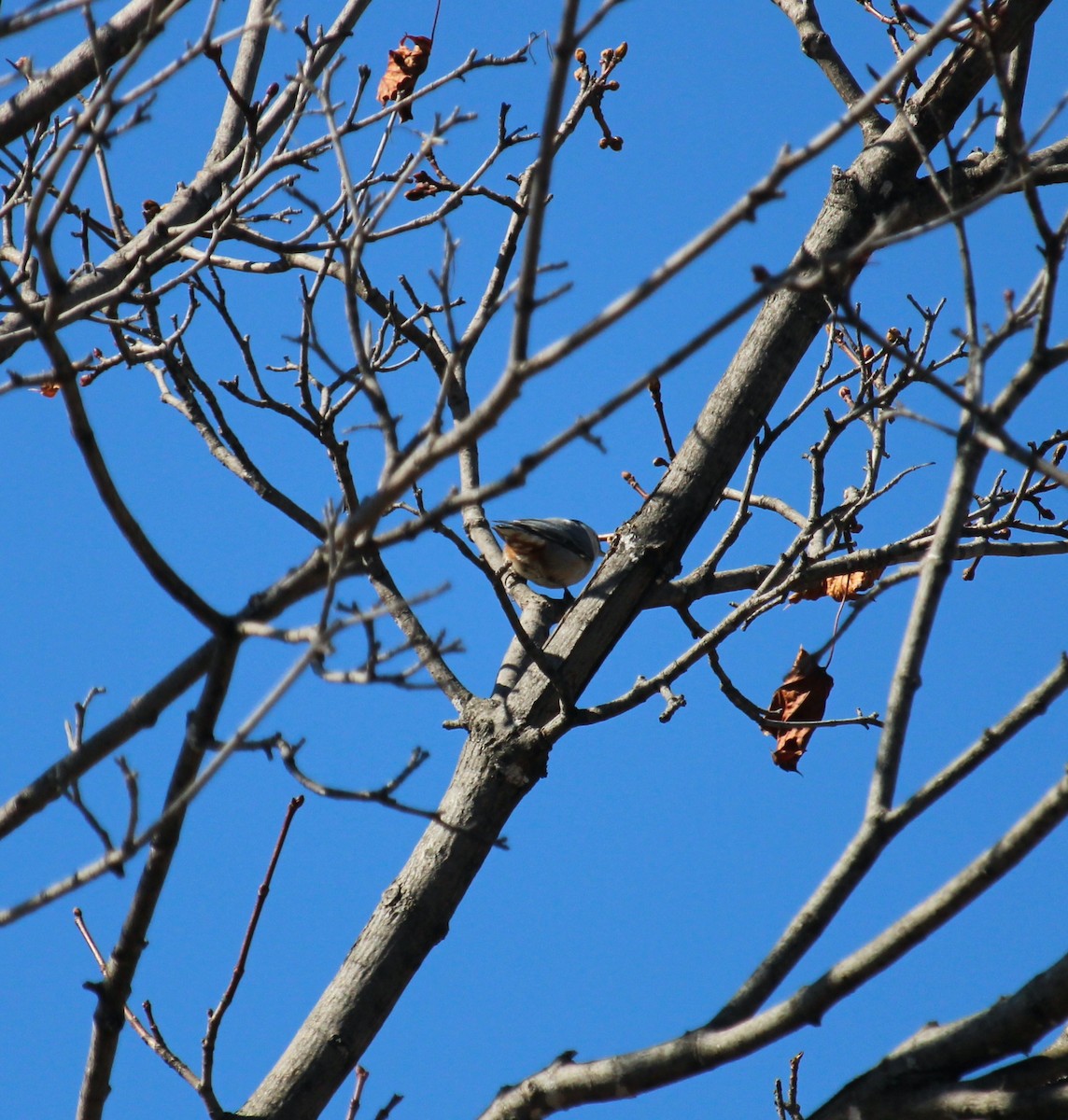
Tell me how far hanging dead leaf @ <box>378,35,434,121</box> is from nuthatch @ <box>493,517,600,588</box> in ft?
8.53

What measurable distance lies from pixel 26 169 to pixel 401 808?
2.14 metres

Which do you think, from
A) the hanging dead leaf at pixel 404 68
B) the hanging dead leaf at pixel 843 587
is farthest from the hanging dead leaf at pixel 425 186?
the hanging dead leaf at pixel 843 587

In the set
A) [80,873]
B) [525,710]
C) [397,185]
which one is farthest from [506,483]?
[525,710]

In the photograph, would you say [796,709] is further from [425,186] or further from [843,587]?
[425,186]

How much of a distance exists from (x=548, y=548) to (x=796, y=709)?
249 cm

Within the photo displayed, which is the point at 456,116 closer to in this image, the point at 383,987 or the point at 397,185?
the point at 397,185

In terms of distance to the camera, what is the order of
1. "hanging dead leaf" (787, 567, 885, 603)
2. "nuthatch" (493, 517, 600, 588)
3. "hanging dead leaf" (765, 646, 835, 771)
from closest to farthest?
"hanging dead leaf" (765, 646, 835, 771) → "hanging dead leaf" (787, 567, 885, 603) → "nuthatch" (493, 517, 600, 588)

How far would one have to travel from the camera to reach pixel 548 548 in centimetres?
642

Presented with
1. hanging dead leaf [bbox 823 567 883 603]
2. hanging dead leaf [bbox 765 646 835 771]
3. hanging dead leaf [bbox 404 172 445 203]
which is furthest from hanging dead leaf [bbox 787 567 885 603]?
hanging dead leaf [bbox 404 172 445 203]

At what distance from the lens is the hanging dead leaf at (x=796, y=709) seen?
414 cm

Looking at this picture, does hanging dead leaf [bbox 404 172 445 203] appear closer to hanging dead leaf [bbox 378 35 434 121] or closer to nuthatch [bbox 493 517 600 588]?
hanging dead leaf [bbox 378 35 434 121]

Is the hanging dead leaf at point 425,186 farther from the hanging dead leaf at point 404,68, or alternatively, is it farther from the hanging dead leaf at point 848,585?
the hanging dead leaf at point 848,585

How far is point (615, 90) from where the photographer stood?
13.9ft

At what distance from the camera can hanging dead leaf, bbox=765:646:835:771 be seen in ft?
13.6
